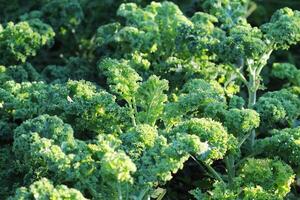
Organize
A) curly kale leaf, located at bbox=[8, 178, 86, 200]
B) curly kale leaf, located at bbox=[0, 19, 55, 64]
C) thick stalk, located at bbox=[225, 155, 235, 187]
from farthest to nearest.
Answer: curly kale leaf, located at bbox=[0, 19, 55, 64]
thick stalk, located at bbox=[225, 155, 235, 187]
curly kale leaf, located at bbox=[8, 178, 86, 200]

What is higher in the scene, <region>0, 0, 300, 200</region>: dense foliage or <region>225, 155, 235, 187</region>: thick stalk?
<region>0, 0, 300, 200</region>: dense foliage

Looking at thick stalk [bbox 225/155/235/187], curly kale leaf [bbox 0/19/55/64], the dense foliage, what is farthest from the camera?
curly kale leaf [bbox 0/19/55/64]

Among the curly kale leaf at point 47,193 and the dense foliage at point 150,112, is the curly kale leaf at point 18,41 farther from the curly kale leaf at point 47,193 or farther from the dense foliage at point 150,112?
the curly kale leaf at point 47,193

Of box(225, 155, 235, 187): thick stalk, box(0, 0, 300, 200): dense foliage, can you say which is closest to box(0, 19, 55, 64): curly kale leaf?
box(0, 0, 300, 200): dense foliage

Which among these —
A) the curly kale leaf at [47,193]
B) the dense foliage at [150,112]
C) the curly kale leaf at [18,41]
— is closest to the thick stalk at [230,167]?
the dense foliage at [150,112]

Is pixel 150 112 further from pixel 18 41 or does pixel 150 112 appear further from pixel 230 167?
pixel 18 41

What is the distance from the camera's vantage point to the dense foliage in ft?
13.1

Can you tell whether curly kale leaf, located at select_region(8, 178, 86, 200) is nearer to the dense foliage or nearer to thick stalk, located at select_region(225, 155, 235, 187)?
the dense foliage

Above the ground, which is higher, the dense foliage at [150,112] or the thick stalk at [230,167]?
the dense foliage at [150,112]

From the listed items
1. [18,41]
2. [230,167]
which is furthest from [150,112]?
[18,41]

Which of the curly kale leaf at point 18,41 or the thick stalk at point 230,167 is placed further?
the curly kale leaf at point 18,41

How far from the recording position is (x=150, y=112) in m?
4.66

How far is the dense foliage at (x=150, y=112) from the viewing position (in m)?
3.99

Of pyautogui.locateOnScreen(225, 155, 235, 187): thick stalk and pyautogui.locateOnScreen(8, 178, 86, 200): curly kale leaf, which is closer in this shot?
pyautogui.locateOnScreen(8, 178, 86, 200): curly kale leaf
